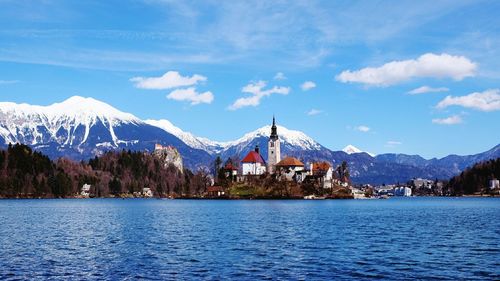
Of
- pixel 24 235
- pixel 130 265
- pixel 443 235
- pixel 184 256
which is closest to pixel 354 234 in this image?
pixel 443 235

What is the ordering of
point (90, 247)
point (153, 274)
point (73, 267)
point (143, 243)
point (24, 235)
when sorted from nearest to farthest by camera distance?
point (153, 274) → point (73, 267) → point (90, 247) → point (143, 243) → point (24, 235)

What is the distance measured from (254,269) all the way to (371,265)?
358 inches

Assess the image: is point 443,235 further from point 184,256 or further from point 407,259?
point 184,256

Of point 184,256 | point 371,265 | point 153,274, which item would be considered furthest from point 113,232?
point 371,265

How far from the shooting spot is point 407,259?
47.9m

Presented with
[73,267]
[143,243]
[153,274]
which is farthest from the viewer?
[143,243]

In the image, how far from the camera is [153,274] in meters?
40.6

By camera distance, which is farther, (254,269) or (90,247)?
(90,247)

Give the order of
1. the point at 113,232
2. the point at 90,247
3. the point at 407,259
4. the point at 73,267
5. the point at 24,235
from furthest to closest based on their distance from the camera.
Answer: the point at 113,232 < the point at 24,235 < the point at 90,247 < the point at 407,259 < the point at 73,267

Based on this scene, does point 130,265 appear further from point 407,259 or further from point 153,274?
point 407,259

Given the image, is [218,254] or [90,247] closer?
[218,254]

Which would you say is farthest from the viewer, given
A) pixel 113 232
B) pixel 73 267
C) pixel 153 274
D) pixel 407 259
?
pixel 113 232

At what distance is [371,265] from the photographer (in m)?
44.6

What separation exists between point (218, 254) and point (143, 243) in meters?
12.7
